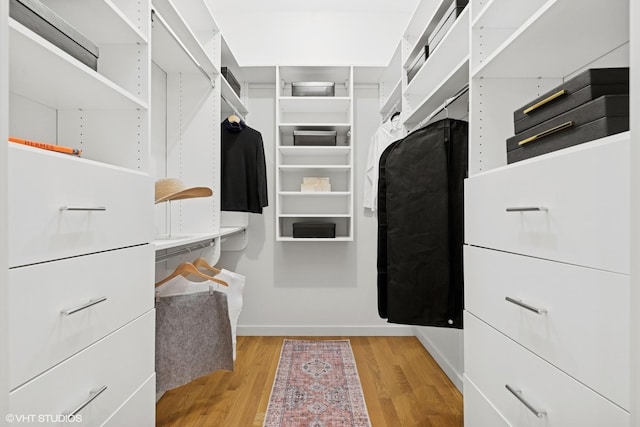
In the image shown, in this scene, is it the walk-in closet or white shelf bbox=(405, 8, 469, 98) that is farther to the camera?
white shelf bbox=(405, 8, 469, 98)

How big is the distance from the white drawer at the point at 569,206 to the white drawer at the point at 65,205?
3.77 feet

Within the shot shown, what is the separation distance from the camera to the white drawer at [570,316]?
2.25 feet

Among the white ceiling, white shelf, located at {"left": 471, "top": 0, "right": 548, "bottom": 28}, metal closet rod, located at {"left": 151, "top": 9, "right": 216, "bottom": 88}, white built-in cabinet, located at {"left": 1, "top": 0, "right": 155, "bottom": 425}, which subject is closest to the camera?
white built-in cabinet, located at {"left": 1, "top": 0, "right": 155, "bottom": 425}

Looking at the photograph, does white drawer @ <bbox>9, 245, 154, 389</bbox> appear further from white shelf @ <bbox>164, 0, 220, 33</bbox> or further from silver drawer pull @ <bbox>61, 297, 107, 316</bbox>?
white shelf @ <bbox>164, 0, 220, 33</bbox>

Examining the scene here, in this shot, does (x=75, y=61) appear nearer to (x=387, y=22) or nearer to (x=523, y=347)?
(x=523, y=347)

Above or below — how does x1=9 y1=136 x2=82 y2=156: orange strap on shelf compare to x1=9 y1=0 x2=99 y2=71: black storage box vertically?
below

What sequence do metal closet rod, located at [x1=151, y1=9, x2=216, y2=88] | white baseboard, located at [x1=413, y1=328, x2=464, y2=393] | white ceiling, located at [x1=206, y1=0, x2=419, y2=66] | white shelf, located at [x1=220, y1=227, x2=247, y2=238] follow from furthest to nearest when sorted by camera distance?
1. white ceiling, located at [x1=206, y1=0, x2=419, y2=66]
2. white shelf, located at [x1=220, y1=227, x2=247, y2=238]
3. white baseboard, located at [x1=413, y1=328, x2=464, y2=393]
4. metal closet rod, located at [x1=151, y1=9, x2=216, y2=88]

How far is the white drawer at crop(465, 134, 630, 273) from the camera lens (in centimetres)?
69

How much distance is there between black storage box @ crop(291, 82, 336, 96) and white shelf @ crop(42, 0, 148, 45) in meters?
1.72

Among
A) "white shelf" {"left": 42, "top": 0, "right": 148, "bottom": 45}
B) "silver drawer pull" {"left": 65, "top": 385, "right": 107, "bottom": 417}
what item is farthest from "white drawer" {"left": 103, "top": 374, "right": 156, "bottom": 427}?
"white shelf" {"left": 42, "top": 0, "right": 148, "bottom": 45}

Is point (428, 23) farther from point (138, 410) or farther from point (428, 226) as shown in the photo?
point (138, 410)

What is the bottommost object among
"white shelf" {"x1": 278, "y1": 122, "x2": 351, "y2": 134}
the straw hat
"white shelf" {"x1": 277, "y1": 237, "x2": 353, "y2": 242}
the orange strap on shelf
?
"white shelf" {"x1": 277, "y1": 237, "x2": 353, "y2": 242}

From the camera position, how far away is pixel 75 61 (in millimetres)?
1060

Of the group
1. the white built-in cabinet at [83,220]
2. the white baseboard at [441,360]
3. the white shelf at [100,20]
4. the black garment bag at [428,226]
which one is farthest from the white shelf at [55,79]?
the white baseboard at [441,360]
